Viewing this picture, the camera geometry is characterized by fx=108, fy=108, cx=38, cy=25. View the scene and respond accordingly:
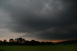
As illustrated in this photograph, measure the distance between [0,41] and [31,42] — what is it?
28.0m

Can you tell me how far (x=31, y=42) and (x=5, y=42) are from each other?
78.1 feet

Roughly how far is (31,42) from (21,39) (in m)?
13.9

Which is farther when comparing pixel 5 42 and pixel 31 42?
pixel 5 42

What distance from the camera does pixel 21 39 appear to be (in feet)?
273

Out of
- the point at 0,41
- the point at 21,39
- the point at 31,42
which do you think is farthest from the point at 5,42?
the point at 31,42

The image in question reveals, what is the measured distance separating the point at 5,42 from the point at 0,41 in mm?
4391

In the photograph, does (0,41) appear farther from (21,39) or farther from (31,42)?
(31,42)

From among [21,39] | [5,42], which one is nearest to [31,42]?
[21,39]

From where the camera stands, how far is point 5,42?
274ft

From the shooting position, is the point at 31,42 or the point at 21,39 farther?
the point at 21,39

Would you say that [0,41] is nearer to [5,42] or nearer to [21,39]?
[5,42]

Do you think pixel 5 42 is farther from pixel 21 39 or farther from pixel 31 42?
pixel 31 42

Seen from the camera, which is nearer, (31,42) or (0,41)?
(31,42)

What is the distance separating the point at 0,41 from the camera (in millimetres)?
84375
